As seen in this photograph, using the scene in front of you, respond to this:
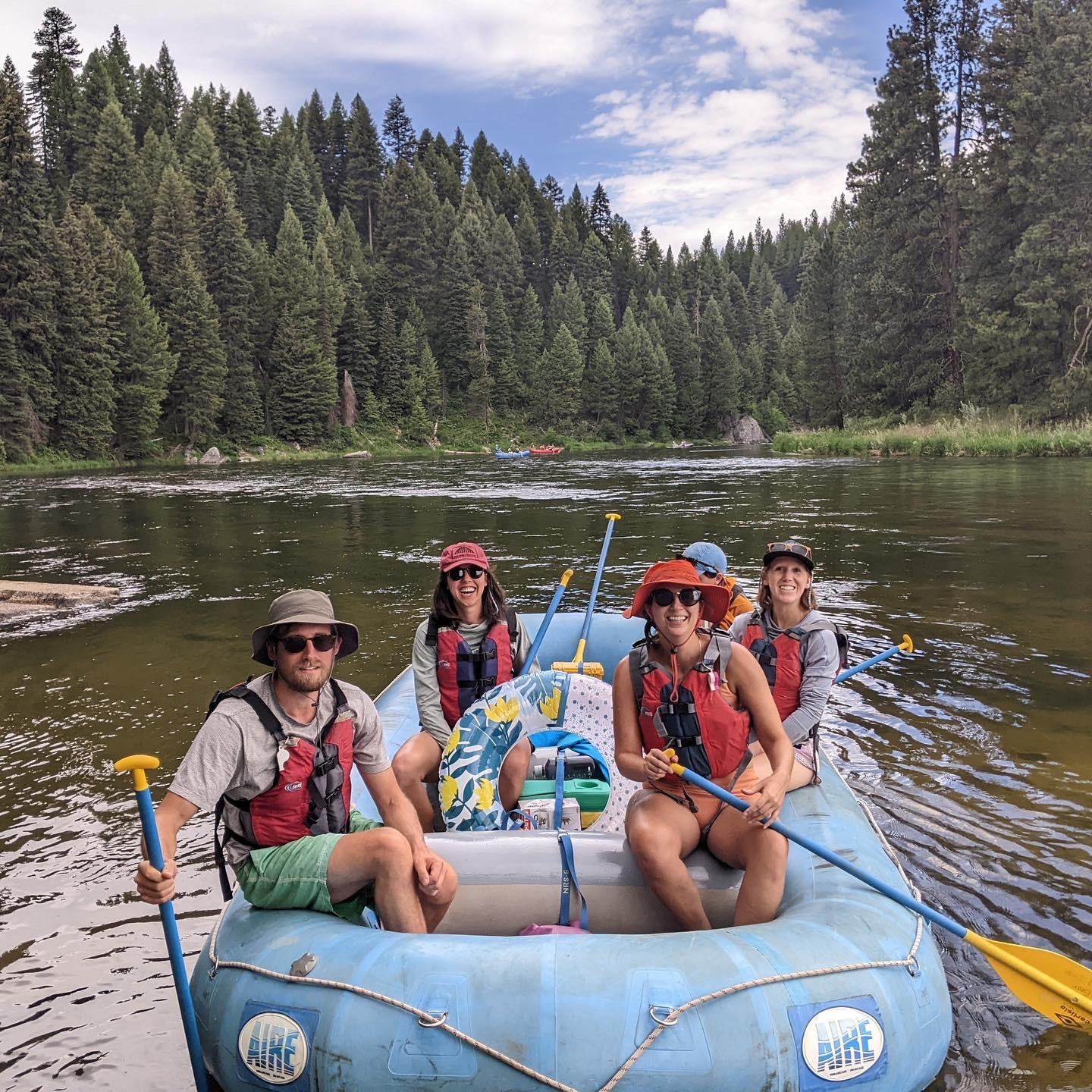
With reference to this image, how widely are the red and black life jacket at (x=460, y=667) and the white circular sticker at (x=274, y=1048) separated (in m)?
1.95

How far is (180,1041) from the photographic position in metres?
3.03

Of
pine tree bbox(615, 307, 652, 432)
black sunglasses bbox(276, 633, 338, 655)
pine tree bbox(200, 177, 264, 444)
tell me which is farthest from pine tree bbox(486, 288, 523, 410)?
black sunglasses bbox(276, 633, 338, 655)

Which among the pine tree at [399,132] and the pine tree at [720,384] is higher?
the pine tree at [399,132]

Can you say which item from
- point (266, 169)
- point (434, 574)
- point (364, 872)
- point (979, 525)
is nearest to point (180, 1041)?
point (364, 872)

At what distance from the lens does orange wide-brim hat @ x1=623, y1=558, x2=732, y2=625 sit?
3156mm

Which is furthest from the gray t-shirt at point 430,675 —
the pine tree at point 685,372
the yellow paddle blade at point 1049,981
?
the pine tree at point 685,372

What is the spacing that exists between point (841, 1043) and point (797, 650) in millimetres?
1793

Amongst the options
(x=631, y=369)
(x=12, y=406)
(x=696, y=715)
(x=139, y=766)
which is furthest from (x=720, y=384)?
(x=139, y=766)

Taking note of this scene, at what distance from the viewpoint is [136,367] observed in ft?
132

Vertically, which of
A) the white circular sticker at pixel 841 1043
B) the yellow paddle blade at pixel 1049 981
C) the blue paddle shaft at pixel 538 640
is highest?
the blue paddle shaft at pixel 538 640

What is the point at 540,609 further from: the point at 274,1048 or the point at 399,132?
the point at 399,132

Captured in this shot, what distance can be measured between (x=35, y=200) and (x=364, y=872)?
1651 inches

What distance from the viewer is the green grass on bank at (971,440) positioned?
86.6ft

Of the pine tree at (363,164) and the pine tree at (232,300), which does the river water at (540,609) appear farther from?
the pine tree at (363,164)
